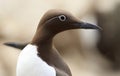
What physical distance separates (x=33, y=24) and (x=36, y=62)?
1142 millimetres

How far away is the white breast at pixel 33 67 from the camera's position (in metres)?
0.42

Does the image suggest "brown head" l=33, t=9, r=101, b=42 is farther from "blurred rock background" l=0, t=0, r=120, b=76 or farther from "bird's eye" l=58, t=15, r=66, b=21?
"blurred rock background" l=0, t=0, r=120, b=76

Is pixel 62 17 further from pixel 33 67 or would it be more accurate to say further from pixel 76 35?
pixel 76 35

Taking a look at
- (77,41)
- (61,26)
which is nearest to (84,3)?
(77,41)

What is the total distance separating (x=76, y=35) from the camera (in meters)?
1.64

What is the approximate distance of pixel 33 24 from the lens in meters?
1.55

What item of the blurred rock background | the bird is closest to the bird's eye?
the bird

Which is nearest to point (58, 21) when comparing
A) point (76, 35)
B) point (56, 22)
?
point (56, 22)

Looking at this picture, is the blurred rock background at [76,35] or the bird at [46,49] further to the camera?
the blurred rock background at [76,35]

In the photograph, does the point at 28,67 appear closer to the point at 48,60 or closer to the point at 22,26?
the point at 48,60

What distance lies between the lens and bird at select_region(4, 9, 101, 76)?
419 mm

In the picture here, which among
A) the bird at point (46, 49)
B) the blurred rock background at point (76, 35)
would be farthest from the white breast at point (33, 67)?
the blurred rock background at point (76, 35)

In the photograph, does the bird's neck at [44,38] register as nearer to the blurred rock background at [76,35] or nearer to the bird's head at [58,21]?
the bird's head at [58,21]

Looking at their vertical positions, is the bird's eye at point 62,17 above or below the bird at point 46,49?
above
